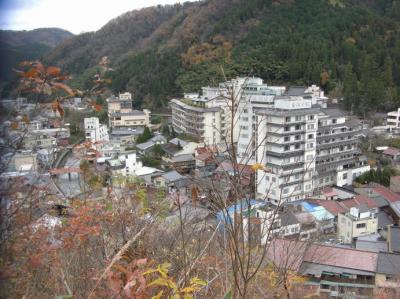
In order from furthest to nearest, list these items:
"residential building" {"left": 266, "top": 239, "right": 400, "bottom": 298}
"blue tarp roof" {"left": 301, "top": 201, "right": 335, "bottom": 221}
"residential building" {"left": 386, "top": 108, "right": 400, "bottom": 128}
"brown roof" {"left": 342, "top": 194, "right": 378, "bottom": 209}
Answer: "residential building" {"left": 386, "top": 108, "right": 400, "bottom": 128}, "brown roof" {"left": 342, "top": 194, "right": 378, "bottom": 209}, "blue tarp roof" {"left": 301, "top": 201, "right": 335, "bottom": 221}, "residential building" {"left": 266, "top": 239, "right": 400, "bottom": 298}

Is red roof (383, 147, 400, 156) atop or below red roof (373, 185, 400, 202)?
atop

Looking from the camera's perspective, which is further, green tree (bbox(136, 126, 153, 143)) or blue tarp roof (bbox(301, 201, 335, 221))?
green tree (bbox(136, 126, 153, 143))

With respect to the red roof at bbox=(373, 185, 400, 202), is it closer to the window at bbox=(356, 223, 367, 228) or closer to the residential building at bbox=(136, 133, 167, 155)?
the window at bbox=(356, 223, 367, 228)

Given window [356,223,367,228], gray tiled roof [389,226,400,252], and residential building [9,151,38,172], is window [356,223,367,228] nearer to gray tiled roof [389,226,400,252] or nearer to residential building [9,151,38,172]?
gray tiled roof [389,226,400,252]

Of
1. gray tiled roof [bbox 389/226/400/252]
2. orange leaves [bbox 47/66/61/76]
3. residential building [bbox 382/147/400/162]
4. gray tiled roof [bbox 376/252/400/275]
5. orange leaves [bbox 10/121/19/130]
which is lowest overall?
gray tiled roof [bbox 389/226/400/252]

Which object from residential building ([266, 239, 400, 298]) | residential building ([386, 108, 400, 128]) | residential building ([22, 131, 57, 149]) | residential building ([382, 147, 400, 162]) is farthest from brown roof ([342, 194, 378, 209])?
residential building ([22, 131, 57, 149])

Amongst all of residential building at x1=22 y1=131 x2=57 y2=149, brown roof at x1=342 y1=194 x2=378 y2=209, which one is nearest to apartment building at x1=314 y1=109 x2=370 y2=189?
brown roof at x1=342 y1=194 x2=378 y2=209

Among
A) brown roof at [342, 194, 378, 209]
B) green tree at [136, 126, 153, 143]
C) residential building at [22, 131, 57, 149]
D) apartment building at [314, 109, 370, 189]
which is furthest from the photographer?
green tree at [136, 126, 153, 143]
